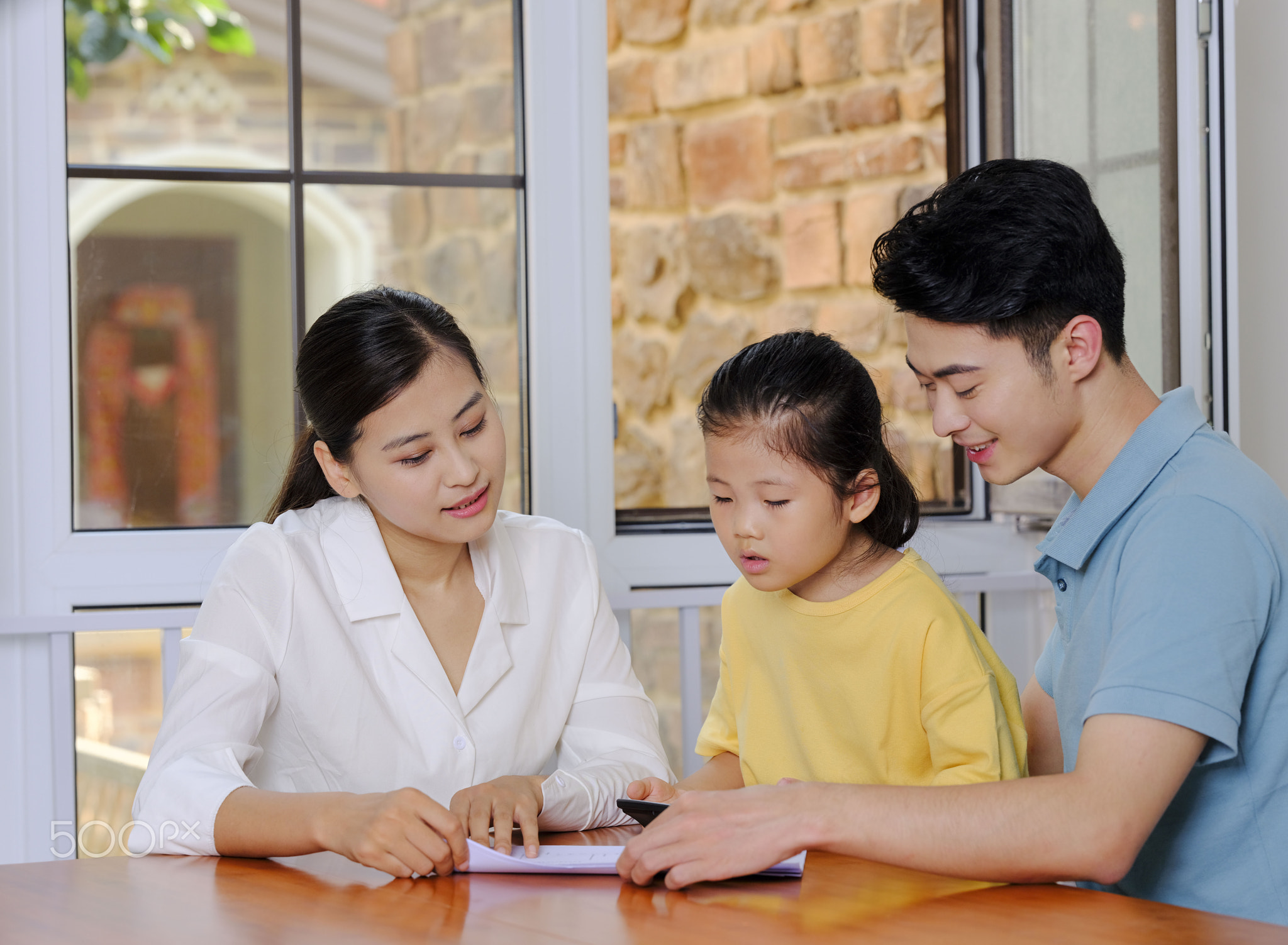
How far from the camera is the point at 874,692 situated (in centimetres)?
144

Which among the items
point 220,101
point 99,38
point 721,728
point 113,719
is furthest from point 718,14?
point 113,719

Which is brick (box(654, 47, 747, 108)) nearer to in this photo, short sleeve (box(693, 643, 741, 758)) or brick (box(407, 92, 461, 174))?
brick (box(407, 92, 461, 174))

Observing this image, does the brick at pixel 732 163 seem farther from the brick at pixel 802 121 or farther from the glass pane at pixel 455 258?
the glass pane at pixel 455 258

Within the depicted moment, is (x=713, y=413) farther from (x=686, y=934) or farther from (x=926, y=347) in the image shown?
(x=686, y=934)

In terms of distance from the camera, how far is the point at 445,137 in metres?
2.32

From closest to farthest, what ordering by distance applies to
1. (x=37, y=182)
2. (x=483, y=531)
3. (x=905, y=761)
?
(x=905, y=761)
(x=483, y=531)
(x=37, y=182)

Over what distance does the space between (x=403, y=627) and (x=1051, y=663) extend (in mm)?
791

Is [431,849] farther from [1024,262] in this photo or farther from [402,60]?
[402,60]

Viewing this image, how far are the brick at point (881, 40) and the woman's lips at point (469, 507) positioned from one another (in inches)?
65.4

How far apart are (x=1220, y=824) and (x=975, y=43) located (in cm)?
190

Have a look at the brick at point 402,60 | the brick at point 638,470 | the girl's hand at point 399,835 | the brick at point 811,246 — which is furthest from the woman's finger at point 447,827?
the brick at point 811,246

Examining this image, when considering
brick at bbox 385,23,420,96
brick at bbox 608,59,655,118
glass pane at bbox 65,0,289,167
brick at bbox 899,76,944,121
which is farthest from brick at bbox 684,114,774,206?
glass pane at bbox 65,0,289,167

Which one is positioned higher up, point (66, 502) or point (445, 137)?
point (445, 137)

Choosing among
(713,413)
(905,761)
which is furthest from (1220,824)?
(713,413)
